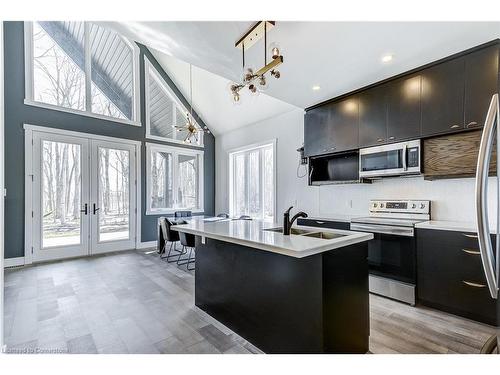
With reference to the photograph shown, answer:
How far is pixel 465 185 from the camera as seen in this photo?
2.80 meters

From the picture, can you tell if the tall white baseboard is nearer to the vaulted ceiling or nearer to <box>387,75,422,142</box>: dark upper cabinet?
the vaulted ceiling

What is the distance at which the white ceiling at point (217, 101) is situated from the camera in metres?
5.17

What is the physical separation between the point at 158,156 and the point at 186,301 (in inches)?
164

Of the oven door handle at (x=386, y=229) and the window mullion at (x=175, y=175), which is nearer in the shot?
the oven door handle at (x=386, y=229)

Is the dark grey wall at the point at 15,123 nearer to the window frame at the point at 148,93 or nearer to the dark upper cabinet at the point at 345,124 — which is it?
the window frame at the point at 148,93

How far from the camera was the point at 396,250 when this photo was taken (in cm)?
278

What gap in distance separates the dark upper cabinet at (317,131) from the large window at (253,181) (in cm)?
117

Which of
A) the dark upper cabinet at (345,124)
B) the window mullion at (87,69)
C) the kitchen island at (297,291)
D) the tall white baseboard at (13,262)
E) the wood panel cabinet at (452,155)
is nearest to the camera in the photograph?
the kitchen island at (297,291)

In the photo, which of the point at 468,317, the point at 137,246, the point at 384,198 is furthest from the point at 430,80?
the point at 137,246

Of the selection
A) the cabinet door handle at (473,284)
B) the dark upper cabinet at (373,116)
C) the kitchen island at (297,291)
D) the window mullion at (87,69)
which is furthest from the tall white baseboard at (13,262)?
the cabinet door handle at (473,284)

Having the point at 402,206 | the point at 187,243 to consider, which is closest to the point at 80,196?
the point at 187,243

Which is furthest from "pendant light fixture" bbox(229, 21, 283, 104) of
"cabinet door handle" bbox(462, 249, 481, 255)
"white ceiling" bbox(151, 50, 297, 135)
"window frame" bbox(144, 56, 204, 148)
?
"window frame" bbox(144, 56, 204, 148)
